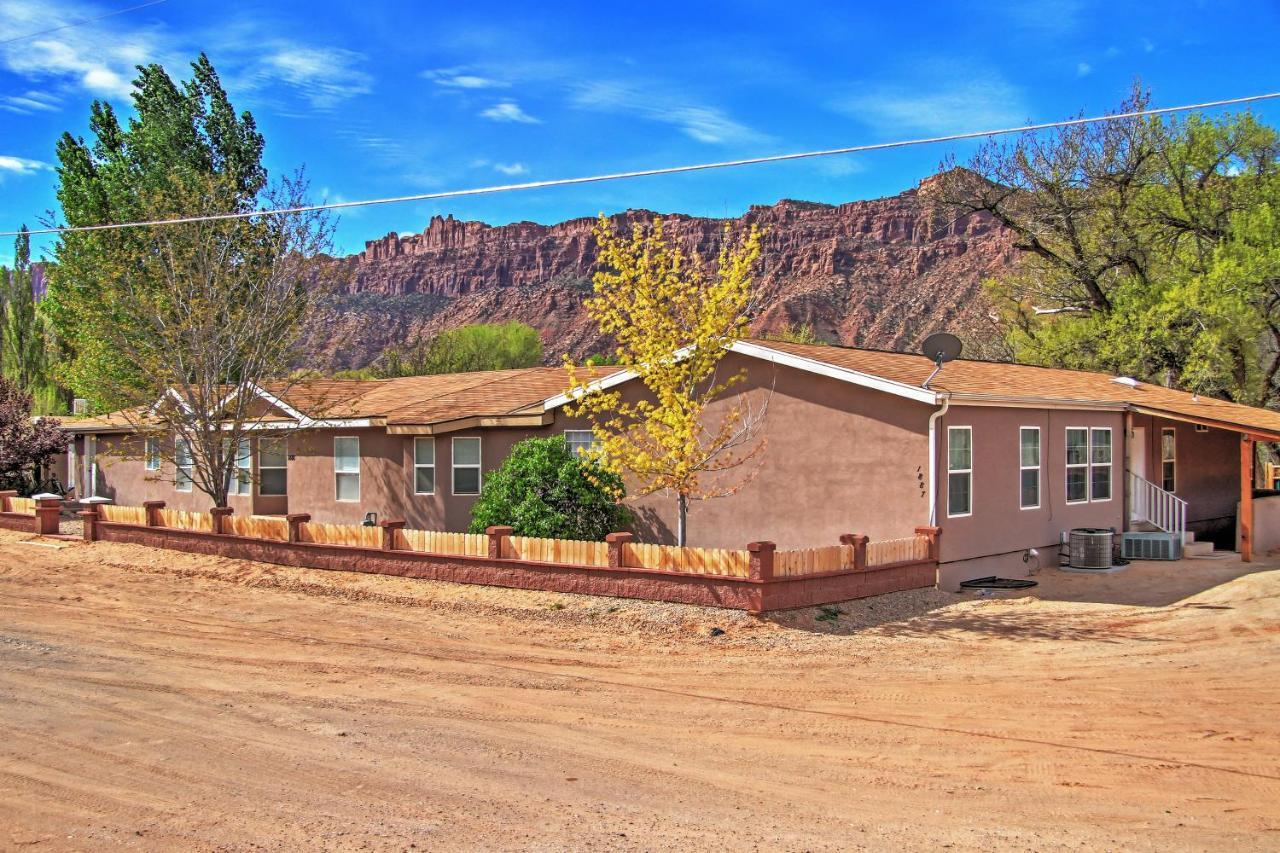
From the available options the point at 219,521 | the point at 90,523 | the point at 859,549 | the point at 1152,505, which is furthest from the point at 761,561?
the point at 90,523

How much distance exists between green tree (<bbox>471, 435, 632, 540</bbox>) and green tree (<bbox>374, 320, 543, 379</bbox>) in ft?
134

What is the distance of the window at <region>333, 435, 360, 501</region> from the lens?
22391 millimetres

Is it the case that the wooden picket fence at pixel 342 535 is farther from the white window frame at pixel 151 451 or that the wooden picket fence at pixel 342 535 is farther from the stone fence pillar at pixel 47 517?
the white window frame at pixel 151 451

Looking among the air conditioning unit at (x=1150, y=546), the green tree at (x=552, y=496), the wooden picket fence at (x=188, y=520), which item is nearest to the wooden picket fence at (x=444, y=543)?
the green tree at (x=552, y=496)

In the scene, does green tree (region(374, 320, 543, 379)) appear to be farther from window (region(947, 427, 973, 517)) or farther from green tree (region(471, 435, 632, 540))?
window (region(947, 427, 973, 517))

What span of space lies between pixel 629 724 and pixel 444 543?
786 centimetres

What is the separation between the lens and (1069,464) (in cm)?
1936

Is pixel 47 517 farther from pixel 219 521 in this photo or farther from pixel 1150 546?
pixel 1150 546

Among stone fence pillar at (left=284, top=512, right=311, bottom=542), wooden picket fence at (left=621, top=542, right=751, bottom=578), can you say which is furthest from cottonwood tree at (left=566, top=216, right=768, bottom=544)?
stone fence pillar at (left=284, top=512, right=311, bottom=542)

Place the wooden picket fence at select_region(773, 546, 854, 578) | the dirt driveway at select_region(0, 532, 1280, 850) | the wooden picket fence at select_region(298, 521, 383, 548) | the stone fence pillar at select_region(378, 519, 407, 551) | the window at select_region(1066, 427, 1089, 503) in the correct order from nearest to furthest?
the dirt driveway at select_region(0, 532, 1280, 850)
the wooden picket fence at select_region(773, 546, 854, 578)
the stone fence pillar at select_region(378, 519, 407, 551)
the wooden picket fence at select_region(298, 521, 383, 548)
the window at select_region(1066, 427, 1089, 503)

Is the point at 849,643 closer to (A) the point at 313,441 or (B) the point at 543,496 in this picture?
(B) the point at 543,496

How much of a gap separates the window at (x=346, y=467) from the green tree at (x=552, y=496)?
5401mm

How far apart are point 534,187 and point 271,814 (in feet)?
33.3

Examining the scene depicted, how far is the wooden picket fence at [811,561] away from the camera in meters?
13.9
